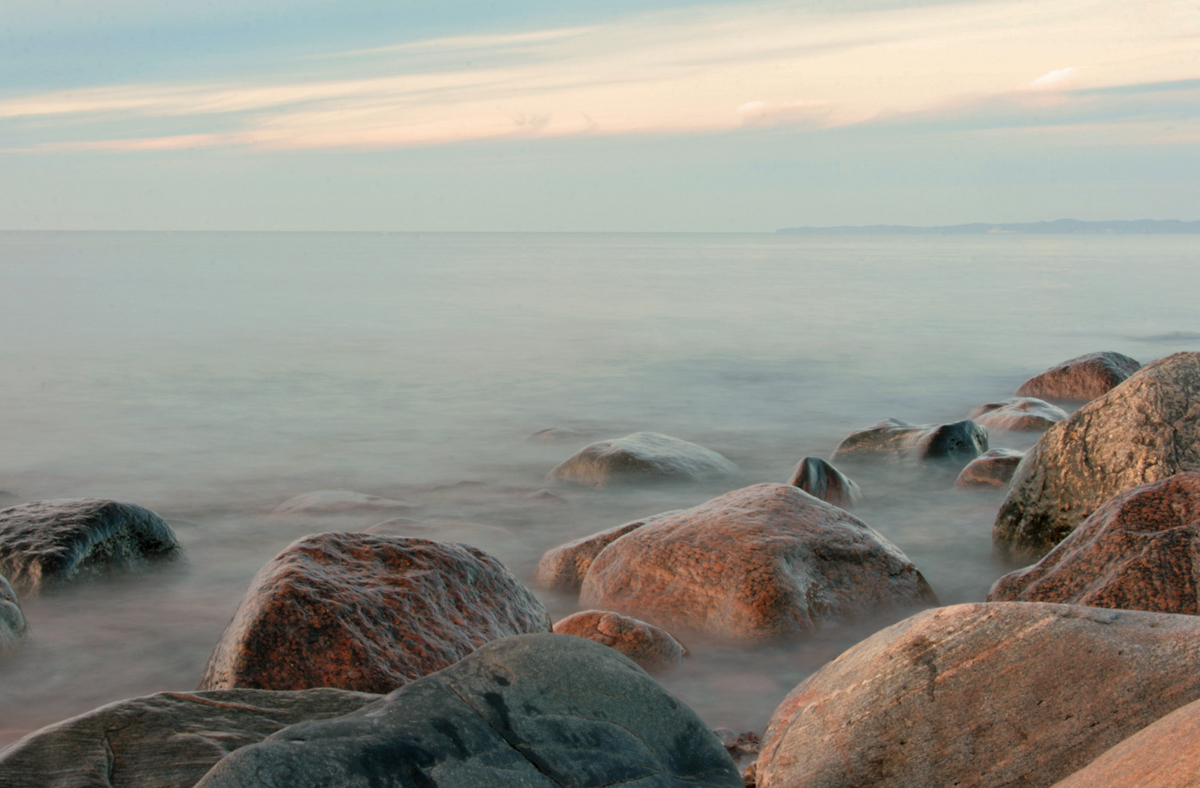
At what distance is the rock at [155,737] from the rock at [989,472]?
19.9ft

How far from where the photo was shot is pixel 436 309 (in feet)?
88.0

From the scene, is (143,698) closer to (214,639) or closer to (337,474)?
(214,639)

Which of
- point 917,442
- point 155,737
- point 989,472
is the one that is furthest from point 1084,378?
point 155,737

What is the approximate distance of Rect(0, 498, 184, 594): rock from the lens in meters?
5.34

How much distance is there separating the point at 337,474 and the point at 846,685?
691cm

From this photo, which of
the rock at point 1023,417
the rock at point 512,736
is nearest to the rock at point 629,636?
the rock at point 512,736

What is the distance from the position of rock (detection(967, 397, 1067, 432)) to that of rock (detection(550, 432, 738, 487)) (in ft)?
9.66

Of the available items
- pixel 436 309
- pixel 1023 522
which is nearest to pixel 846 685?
pixel 1023 522

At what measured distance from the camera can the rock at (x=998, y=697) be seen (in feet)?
8.54

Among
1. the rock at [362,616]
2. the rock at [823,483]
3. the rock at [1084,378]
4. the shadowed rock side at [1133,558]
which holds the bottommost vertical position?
the rock at [1084,378]

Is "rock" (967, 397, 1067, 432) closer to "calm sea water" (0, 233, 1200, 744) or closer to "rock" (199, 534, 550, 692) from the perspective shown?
"calm sea water" (0, 233, 1200, 744)

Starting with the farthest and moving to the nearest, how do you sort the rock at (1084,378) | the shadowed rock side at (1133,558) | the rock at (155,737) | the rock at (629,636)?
the rock at (1084,378), the rock at (629,636), the shadowed rock side at (1133,558), the rock at (155,737)

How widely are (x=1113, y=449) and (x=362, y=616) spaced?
13.5ft

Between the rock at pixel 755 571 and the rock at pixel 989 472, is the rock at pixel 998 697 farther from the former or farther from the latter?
the rock at pixel 989 472
